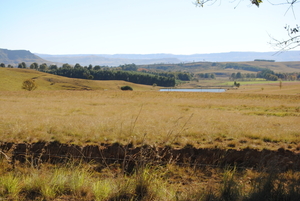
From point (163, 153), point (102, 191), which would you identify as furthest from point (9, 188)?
point (163, 153)

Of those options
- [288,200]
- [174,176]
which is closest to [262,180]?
[288,200]

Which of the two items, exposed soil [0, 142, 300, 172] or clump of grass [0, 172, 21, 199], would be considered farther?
exposed soil [0, 142, 300, 172]

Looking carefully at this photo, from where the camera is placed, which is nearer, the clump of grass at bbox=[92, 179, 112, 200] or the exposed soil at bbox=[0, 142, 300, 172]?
the clump of grass at bbox=[92, 179, 112, 200]

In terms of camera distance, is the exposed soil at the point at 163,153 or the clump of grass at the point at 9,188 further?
the exposed soil at the point at 163,153

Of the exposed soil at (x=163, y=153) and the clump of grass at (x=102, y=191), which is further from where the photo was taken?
the exposed soil at (x=163, y=153)

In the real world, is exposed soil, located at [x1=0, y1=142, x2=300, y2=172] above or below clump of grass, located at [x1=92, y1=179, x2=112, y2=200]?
below

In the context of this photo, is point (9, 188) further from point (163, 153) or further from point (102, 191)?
point (163, 153)

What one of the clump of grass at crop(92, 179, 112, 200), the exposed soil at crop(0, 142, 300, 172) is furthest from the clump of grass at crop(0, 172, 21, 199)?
the exposed soil at crop(0, 142, 300, 172)

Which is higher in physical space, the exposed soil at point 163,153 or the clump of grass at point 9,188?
the clump of grass at point 9,188

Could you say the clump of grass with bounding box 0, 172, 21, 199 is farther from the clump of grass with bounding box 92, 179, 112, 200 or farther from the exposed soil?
the exposed soil

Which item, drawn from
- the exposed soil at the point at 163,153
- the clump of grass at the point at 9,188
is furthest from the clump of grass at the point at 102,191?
the exposed soil at the point at 163,153

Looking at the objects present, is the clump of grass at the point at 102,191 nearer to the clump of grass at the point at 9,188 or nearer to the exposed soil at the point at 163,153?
the clump of grass at the point at 9,188

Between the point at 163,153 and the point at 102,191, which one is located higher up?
the point at 102,191

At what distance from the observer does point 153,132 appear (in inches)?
470
